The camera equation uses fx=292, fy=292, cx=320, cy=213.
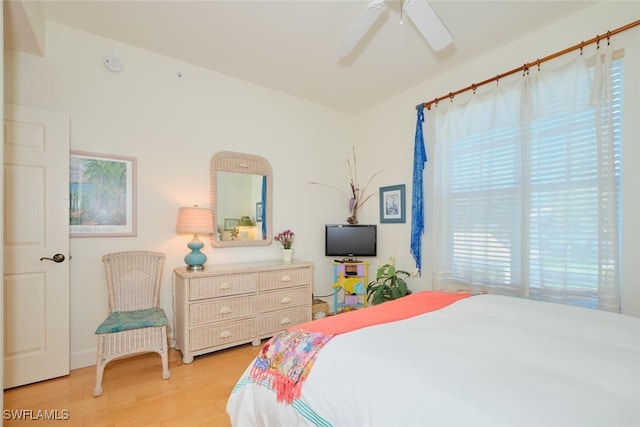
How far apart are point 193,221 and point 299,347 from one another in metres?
1.71

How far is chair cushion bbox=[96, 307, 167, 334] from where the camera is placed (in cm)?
198

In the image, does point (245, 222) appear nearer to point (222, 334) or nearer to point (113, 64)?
point (222, 334)

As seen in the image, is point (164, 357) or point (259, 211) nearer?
point (164, 357)

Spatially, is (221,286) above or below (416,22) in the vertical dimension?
below

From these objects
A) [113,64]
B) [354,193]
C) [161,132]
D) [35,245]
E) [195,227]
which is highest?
[113,64]

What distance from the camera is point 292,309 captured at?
296 cm

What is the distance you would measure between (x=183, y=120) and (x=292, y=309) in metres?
2.13

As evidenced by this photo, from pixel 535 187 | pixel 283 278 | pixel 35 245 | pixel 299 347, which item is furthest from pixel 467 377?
pixel 35 245

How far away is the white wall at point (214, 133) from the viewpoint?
84.7 inches

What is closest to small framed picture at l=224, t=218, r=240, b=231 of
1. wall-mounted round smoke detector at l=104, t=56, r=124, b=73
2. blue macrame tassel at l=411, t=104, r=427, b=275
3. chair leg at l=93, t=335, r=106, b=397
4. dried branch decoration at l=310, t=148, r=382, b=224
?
dried branch decoration at l=310, t=148, r=382, b=224

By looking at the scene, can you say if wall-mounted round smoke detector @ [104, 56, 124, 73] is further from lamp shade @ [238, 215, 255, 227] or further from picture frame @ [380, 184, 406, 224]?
picture frame @ [380, 184, 406, 224]

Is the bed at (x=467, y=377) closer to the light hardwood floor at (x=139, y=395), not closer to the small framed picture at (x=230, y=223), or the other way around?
the light hardwood floor at (x=139, y=395)

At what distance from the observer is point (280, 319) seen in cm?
288

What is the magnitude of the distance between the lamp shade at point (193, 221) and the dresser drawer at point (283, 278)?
2.24ft
